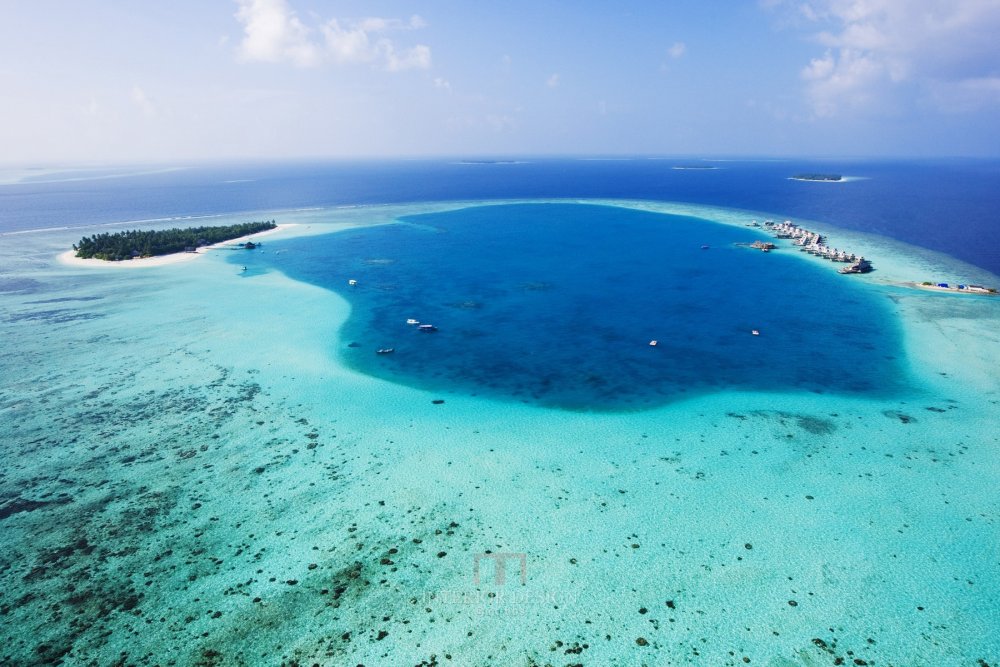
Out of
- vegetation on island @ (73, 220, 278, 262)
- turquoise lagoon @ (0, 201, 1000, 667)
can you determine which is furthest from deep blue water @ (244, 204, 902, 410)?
vegetation on island @ (73, 220, 278, 262)

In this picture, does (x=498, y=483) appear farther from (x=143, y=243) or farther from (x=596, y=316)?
(x=143, y=243)

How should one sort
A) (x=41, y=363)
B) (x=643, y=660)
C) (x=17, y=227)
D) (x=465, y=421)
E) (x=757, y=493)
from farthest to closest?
(x=17, y=227)
(x=41, y=363)
(x=465, y=421)
(x=757, y=493)
(x=643, y=660)

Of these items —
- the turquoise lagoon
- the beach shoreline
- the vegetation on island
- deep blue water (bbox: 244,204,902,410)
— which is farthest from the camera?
the vegetation on island

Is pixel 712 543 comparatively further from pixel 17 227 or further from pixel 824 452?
pixel 17 227

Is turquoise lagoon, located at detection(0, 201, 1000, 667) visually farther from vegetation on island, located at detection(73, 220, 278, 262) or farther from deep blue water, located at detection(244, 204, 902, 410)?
vegetation on island, located at detection(73, 220, 278, 262)

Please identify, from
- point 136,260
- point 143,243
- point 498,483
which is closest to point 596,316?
point 498,483

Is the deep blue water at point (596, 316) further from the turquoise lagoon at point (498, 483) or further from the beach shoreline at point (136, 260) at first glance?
the beach shoreline at point (136, 260)

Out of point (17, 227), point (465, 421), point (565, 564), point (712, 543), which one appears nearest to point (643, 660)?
point (565, 564)
